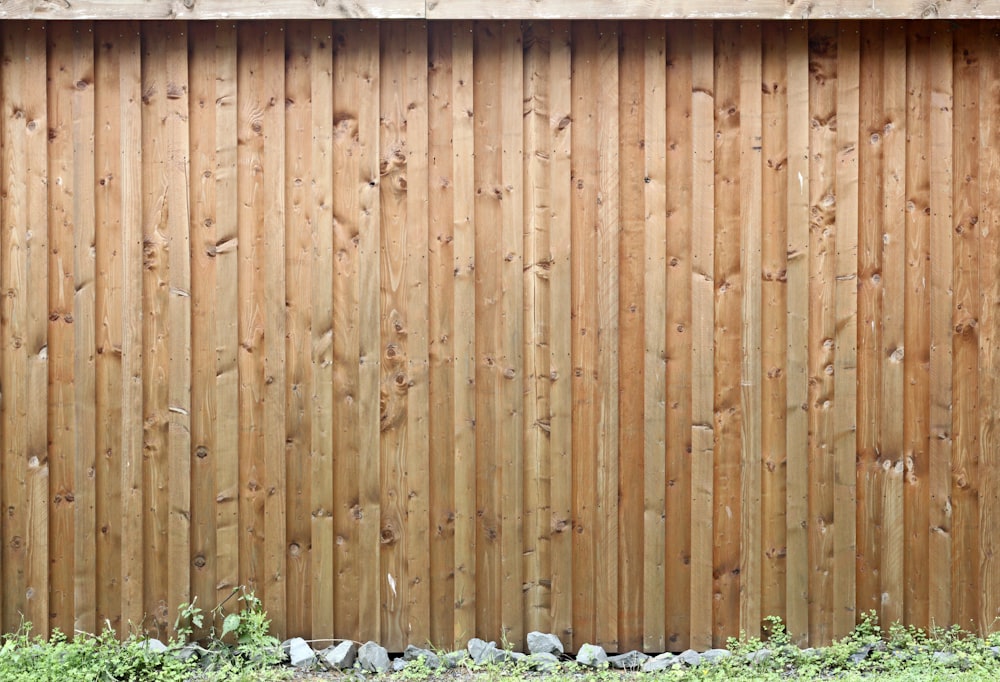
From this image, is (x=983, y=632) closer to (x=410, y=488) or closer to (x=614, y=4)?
(x=410, y=488)

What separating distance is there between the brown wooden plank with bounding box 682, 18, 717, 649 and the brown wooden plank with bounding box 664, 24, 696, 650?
2 cm

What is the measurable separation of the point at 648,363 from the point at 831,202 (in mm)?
1098

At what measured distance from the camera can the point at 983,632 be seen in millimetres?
3645

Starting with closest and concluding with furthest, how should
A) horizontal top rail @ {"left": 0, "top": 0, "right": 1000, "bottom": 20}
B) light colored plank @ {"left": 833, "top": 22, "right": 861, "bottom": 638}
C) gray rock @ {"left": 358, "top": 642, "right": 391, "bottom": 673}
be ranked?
horizontal top rail @ {"left": 0, "top": 0, "right": 1000, "bottom": 20}
gray rock @ {"left": 358, "top": 642, "right": 391, "bottom": 673}
light colored plank @ {"left": 833, "top": 22, "right": 861, "bottom": 638}

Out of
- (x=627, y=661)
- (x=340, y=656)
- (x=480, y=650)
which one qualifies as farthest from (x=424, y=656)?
(x=627, y=661)

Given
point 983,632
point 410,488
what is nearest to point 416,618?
point 410,488

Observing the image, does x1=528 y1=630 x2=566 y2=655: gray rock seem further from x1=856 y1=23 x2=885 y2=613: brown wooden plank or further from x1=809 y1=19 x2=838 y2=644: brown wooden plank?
x1=856 y1=23 x2=885 y2=613: brown wooden plank

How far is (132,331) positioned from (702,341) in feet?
8.36

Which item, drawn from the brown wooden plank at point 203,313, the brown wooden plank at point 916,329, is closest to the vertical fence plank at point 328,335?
the brown wooden plank at point 203,313

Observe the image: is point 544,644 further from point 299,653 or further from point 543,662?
point 299,653

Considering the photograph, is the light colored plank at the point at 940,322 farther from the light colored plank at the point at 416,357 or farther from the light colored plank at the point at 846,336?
the light colored plank at the point at 416,357

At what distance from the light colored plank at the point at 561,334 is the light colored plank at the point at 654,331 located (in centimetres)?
30

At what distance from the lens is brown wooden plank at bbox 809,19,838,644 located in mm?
3604

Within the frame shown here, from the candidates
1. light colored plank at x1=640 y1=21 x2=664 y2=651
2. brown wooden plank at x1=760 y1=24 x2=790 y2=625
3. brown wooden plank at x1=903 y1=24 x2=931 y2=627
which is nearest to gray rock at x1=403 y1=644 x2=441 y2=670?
light colored plank at x1=640 y1=21 x2=664 y2=651
